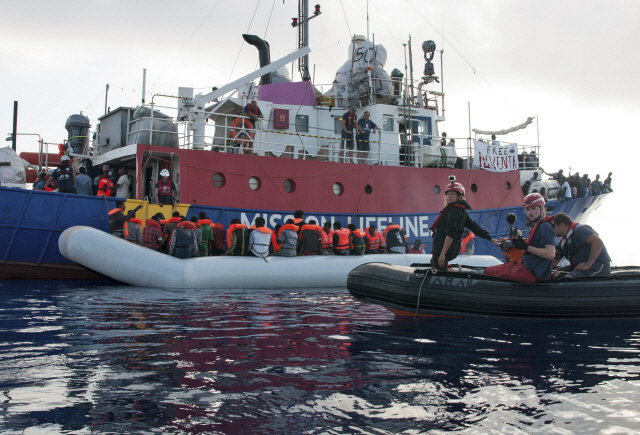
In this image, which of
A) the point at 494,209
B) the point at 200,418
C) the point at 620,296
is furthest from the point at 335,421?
the point at 494,209

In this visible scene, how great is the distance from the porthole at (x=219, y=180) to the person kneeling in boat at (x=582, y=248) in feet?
28.5

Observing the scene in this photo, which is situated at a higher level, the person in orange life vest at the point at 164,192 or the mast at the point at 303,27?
the mast at the point at 303,27

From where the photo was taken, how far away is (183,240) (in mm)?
11211

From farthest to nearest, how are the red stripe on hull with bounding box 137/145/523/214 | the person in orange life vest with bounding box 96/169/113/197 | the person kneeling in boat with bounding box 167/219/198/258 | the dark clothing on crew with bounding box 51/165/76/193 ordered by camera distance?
1. the red stripe on hull with bounding box 137/145/523/214
2. the person in orange life vest with bounding box 96/169/113/197
3. the dark clothing on crew with bounding box 51/165/76/193
4. the person kneeling in boat with bounding box 167/219/198/258

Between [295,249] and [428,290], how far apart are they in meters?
5.65

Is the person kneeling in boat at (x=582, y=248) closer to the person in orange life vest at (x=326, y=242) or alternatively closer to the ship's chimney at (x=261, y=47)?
the person in orange life vest at (x=326, y=242)

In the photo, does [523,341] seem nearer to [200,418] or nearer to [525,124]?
[200,418]

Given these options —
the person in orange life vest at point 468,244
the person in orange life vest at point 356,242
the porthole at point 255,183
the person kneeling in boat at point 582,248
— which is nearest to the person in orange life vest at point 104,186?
the porthole at point 255,183

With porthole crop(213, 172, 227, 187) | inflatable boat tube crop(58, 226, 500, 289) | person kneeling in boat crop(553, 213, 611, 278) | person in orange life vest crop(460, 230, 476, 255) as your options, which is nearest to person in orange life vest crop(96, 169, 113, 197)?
inflatable boat tube crop(58, 226, 500, 289)

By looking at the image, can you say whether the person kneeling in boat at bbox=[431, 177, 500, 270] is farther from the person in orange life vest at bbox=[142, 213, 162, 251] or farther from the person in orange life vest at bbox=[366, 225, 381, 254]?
the person in orange life vest at bbox=[142, 213, 162, 251]

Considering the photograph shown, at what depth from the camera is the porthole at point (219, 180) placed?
1353 cm

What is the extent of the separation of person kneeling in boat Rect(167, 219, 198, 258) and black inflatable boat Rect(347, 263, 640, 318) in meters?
5.21

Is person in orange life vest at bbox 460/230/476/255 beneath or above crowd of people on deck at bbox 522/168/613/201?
beneath

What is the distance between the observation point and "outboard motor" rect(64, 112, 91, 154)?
15.2 metres
